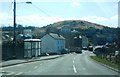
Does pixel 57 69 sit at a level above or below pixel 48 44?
below

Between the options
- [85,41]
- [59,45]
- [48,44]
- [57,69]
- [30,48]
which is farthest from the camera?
[85,41]

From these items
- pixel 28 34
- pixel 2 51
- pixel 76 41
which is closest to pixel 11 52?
pixel 2 51

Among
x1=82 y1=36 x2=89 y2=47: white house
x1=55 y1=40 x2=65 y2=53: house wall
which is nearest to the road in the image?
x1=55 y1=40 x2=65 y2=53: house wall

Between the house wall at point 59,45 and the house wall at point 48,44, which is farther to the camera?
the house wall at point 59,45

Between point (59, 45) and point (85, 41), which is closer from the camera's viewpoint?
point (59, 45)

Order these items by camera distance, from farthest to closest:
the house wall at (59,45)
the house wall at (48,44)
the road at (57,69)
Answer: the house wall at (59,45) < the house wall at (48,44) < the road at (57,69)

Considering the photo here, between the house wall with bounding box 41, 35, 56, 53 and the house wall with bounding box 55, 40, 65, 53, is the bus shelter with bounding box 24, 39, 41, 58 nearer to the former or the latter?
the house wall with bounding box 41, 35, 56, 53

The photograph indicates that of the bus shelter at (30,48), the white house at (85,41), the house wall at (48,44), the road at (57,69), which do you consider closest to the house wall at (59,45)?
the house wall at (48,44)

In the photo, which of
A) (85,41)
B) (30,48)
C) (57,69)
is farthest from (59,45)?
(57,69)

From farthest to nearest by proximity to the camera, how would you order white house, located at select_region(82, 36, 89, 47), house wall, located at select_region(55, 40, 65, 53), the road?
white house, located at select_region(82, 36, 89, 47)
house wall, located at select_region(55, 40, 65, 53)
the road

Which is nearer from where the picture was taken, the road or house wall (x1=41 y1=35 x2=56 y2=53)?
the road

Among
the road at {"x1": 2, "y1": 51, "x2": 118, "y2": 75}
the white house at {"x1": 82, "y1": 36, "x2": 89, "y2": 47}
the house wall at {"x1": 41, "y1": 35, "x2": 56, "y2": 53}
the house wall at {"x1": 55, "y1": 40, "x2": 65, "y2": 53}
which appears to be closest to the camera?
the road at {"x1": 2, "y1": 51, "x2": 118, "y2": 75}

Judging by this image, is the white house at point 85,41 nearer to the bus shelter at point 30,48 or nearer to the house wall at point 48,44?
the house wall at point 48,44

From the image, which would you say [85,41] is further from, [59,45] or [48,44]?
[48,44]
